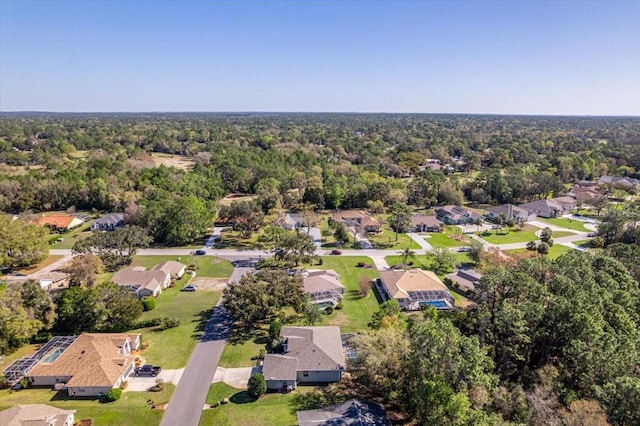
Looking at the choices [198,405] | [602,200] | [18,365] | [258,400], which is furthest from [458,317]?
[602,200]

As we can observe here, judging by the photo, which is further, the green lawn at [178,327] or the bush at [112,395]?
the green lawn at [178,327]

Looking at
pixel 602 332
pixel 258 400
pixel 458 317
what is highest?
pixel 602 332

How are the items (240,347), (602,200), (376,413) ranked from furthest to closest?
(602,200), (240,347), (376,413)

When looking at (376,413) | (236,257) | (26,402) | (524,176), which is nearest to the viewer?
(376,413)

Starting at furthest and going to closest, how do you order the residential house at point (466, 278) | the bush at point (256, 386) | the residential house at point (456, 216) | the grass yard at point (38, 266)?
1. the residential house at point (456, 216)
2. the grass yard at point (38, 266)
3. the residential house at point (466, 278)
4. the bush at point (256, 386)

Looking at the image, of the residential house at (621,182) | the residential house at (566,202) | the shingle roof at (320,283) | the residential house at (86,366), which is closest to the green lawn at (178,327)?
the residential house at (86,366)

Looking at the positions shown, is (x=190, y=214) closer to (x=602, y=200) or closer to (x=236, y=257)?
(x=236, y=257)

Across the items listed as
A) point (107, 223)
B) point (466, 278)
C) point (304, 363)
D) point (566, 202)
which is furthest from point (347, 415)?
point (566, 202)

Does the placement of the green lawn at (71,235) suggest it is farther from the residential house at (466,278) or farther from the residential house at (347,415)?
the residential house at (466,278)
